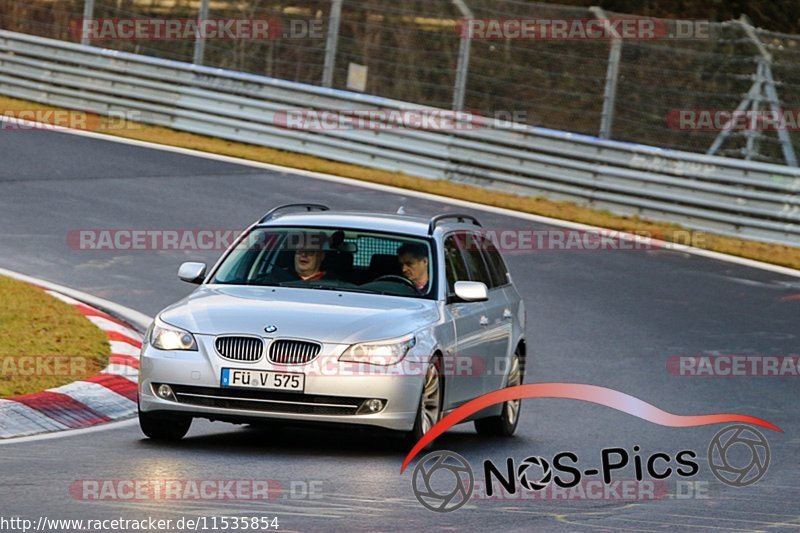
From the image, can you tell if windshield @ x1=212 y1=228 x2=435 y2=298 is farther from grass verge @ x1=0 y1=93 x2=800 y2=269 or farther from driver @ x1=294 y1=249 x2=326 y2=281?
grass verge @ x1=0 y1=93 x2=800 y2=269

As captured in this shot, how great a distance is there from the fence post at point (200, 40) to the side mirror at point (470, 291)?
56.2ft

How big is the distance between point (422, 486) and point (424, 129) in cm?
1633

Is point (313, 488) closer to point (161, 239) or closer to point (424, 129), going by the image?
point (161, 239)

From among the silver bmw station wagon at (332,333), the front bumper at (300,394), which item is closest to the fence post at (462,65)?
the silver bmw station wagon at (332,333)

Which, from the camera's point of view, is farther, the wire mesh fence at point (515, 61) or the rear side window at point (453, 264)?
the wire mesh fence at point (515, 61)

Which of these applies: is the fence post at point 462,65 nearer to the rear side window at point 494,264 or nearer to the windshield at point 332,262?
the rear side window at point 494,264

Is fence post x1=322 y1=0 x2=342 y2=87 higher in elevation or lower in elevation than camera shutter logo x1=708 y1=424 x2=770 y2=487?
higher

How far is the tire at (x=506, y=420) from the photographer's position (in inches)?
465

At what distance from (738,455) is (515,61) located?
47.9ft

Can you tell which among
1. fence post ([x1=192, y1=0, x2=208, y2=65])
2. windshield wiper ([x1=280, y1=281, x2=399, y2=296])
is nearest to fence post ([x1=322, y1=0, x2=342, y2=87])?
fence post ([x1=192, y1=0, x2=208, y2=65])

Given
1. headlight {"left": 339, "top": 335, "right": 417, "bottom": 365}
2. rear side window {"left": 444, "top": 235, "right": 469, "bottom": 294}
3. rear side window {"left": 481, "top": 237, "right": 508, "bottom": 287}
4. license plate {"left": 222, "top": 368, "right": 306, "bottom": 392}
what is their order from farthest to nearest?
rear side window {"left": 481, "top": 237, "right": 508, "bottom": 287}
rear side window {"left": 444, "top": 235, "right": 469, "bottom": 294}
headlight {"left": 339, "top": 335, "right": 417, "bottom": 365}
license plate {"left": 222, "top": 368, "right": 306, "bottom": 392}

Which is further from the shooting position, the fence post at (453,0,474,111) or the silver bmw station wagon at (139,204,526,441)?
the fence post at (453,0,474,111)

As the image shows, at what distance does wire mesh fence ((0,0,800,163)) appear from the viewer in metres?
23.3

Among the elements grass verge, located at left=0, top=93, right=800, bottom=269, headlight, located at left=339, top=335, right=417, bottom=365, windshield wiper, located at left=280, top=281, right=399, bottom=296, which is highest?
windshield wiper, located at left=280, top=281, right=399, bottom=296
